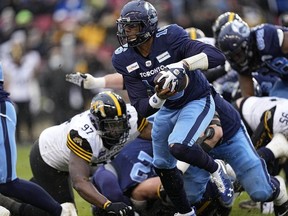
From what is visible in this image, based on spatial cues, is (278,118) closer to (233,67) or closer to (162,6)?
(233,67)

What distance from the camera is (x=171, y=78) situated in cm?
540

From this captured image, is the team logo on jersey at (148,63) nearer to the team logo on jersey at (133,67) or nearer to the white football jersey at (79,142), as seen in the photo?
the team logo on jersey at (133,67)

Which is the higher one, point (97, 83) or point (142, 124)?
point (142, 124)

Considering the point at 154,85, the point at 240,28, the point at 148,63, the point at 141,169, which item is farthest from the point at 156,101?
the point at 240,28

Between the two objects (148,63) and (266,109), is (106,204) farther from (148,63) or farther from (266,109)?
(266,109)

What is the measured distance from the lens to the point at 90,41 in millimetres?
14891

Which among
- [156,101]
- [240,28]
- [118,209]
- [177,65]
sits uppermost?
[177,65]

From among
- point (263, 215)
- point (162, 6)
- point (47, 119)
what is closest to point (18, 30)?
point (47, 119)

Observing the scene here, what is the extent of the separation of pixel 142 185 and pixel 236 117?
0.87m

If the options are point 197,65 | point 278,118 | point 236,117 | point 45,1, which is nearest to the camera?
point 197,65

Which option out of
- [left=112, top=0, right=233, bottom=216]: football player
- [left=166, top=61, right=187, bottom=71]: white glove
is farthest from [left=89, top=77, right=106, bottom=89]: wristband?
[left=166, top=61, right=187, bottom=71]: white glove

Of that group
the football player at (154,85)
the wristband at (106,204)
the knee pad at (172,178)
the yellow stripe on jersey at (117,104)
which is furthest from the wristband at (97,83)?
the wristband at (106,204)

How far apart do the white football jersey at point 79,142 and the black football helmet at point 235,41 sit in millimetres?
1231

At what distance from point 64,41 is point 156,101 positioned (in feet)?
30.4
